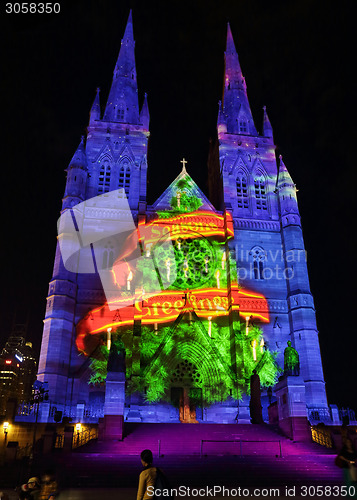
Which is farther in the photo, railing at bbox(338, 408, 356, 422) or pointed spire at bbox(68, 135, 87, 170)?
pointed spire at bbox(68, 135, 87, 170)

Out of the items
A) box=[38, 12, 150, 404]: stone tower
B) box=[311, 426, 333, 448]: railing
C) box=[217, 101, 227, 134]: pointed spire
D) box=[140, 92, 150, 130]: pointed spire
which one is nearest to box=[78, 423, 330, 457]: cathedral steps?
box=[311, 426, 333, 448]: railing

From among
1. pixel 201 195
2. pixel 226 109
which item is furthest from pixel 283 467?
pixel 226 109

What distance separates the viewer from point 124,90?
1634 inches

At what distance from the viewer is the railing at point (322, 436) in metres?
20.1

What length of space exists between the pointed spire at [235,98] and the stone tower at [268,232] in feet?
0.35

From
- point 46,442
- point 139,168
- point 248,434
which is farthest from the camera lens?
point 139,168

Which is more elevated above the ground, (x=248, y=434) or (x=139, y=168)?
(x=139, y=168)

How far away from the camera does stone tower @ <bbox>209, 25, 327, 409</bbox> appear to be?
2910 centimetres

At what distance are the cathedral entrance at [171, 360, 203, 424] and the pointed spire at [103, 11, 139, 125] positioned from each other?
21.6 meters

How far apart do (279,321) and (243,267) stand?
464cm

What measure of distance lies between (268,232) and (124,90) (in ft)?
64.8

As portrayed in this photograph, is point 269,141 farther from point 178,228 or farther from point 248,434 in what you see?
point 248,434

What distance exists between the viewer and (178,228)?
32969 millimetres

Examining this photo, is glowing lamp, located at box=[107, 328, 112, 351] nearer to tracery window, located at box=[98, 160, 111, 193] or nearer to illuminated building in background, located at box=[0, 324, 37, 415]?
tracery window, located at box=[98, 160, 111, 193]
